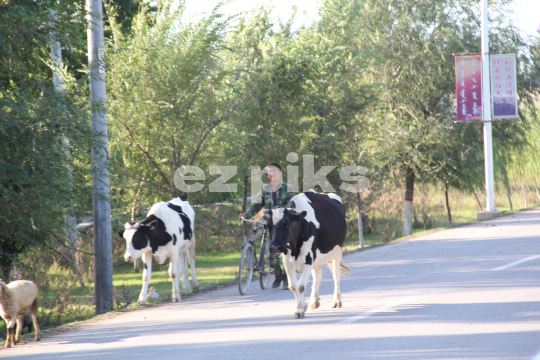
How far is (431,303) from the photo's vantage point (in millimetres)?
8711

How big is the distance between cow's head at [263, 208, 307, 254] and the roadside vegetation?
3666 mm

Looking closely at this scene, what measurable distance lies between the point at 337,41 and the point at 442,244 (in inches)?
342

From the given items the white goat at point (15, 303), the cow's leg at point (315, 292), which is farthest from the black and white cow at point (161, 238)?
the cow's leg at point (315, 292)

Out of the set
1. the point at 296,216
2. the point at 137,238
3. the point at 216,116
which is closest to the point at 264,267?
the point at 137,238

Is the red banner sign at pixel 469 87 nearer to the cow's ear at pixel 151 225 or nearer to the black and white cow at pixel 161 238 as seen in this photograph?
the black and white cow at pixel 161 238

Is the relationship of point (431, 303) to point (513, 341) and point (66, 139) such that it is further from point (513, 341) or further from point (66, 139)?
point (66, 139)

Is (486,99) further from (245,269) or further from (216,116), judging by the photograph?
(245,269)

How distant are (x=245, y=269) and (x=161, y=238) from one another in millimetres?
1821

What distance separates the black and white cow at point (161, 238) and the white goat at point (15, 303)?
2674 mm

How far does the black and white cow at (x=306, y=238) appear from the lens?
26.1 feet

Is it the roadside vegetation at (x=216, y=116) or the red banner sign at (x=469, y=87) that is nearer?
the roadside vegetation at (x=216, y=116)

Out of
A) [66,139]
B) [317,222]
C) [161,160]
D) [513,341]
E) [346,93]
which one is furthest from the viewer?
[346,93]

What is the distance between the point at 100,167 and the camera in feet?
35.6

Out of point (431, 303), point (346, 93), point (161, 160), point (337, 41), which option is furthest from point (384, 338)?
point (337, 41)
